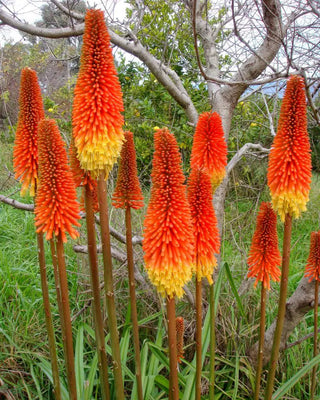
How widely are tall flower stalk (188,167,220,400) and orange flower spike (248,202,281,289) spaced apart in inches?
18.3

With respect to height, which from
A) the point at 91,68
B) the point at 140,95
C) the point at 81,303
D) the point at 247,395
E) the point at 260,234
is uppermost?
Answer: the point at 140,95

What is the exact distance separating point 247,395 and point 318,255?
1689 mm

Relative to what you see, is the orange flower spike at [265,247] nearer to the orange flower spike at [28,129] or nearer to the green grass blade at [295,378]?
the green grass blade at [295,378]

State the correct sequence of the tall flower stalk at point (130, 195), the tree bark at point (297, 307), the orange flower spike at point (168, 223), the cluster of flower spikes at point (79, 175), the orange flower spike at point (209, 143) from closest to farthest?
the orange flower spike at point (168, 223) → the cluster of flower spikes at point (79, 175) → the tall flower stalk at point (130, 195) → the orange flower spike at point (209, 143) → the tree bark at point (297, 307)

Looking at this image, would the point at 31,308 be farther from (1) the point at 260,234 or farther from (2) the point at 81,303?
(1) the point at 260,234

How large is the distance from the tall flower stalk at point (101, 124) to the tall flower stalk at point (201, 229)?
0.46 m

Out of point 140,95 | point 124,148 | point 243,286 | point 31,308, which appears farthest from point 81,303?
point 140,95

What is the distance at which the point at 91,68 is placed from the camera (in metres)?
1.81

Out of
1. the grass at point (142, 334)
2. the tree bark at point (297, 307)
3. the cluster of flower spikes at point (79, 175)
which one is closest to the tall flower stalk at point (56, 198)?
the cluster of flower spikes at point (79, 175)

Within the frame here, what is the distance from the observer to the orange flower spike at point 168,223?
5.65 ft

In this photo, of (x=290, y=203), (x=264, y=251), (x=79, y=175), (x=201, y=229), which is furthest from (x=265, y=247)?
(x=79, y=175)

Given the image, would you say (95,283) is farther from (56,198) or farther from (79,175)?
(79,175)

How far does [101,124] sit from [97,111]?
0.22 ft

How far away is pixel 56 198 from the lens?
1.85m
